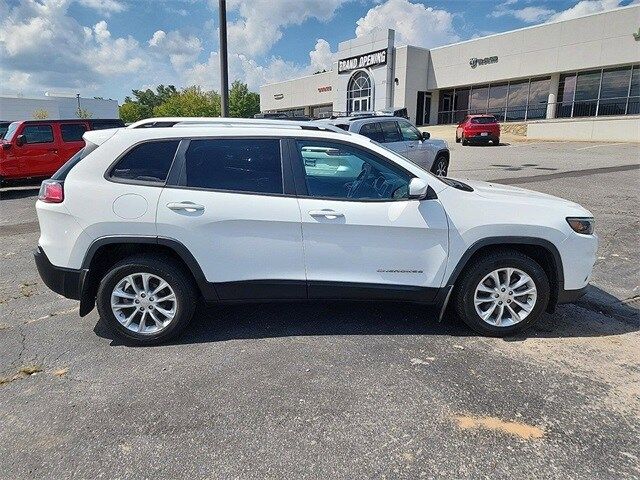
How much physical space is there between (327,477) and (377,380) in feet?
3.04

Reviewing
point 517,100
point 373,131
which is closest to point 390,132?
point 373,131

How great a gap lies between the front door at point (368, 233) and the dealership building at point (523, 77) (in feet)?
85.3

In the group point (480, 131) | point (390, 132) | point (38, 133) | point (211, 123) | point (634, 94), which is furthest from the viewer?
point (634, 94)

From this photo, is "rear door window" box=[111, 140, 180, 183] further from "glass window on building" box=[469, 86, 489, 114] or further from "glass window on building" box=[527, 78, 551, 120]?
"glass window on building" box=[469, 86, 489, 114]

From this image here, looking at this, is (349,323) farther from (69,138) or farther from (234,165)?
(69,138)

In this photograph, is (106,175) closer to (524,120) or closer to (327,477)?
(327,477)

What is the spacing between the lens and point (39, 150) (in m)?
11.9

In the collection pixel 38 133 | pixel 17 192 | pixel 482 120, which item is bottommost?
pixel 17 192

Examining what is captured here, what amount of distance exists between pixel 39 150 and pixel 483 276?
12.7 meters

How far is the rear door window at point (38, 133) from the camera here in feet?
38.6

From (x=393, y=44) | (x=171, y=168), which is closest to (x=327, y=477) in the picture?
(x=171, y=168)

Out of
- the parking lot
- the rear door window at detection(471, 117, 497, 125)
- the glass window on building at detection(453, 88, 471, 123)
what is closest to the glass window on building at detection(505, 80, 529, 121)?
the glass window on building at detection(453, 88, 471, 123)

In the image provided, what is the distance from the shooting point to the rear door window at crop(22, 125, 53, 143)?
11.8 metres

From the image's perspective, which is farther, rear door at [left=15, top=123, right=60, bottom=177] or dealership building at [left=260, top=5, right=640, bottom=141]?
dealership building at [left=260, top=5, right=640, bottom=141]
